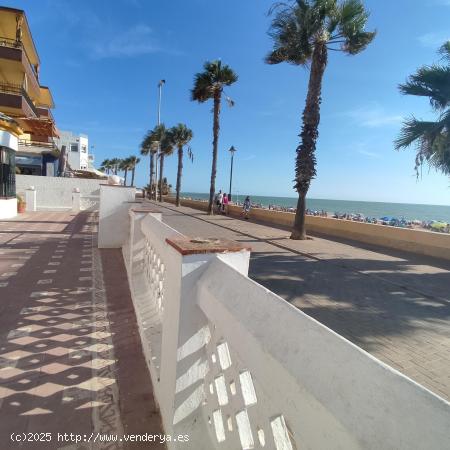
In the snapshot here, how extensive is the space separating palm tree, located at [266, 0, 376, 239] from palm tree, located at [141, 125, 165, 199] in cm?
3431

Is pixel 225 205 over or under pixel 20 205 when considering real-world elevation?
over

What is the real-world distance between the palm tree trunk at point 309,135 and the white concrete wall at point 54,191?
51.6 feet

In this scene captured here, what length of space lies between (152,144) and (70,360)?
155 ft

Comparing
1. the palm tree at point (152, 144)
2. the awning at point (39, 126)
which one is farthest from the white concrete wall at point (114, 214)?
the palm tree at point (152, 144)

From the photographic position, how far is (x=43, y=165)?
31.8 metres

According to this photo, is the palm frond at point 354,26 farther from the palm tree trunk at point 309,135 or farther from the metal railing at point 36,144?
the metal railing at point 36,144

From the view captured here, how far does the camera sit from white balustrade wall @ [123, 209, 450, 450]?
2.89ft

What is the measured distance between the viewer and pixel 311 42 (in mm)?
12375

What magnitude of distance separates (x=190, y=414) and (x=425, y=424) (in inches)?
71.9

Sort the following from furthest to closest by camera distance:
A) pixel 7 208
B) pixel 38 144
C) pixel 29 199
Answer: pixel 38 144, pixel 29 199, pixel 7 208

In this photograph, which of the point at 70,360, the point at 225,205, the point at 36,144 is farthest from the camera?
the point at 36,144

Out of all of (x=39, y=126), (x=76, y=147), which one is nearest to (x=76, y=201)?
(x=39, y=126)

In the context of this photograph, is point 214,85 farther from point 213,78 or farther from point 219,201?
point 219,201

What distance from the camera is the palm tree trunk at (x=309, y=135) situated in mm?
12469
